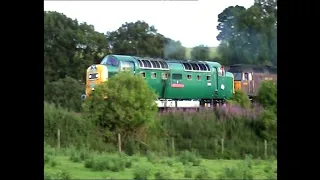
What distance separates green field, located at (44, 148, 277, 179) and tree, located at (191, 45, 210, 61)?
2.41ft

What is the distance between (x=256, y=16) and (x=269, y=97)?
60 cm

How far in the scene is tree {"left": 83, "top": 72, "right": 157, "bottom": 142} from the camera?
3152 millimetres

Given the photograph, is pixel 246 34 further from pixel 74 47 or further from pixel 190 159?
pixel 74 47

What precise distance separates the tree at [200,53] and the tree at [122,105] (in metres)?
0.42

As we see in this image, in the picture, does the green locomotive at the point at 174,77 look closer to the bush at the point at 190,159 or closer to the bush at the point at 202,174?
the bush at the point at 190,159

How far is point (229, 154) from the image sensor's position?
128 inches

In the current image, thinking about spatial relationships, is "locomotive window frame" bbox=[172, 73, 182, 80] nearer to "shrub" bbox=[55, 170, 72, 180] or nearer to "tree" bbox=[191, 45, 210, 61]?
"tree" bbox=[191, 45, 210, 61]

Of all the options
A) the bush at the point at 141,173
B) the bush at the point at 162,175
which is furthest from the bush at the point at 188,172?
the bush at the point at 141,173

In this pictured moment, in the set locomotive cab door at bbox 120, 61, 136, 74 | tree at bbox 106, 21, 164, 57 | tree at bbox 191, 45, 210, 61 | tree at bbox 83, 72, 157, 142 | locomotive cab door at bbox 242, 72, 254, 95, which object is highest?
tree at bbox 106, 21, 164, 57

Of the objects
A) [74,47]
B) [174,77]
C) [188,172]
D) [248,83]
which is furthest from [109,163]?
[248,83]

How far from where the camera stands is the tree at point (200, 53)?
3107 mm

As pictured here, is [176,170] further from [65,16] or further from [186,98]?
[65,16]

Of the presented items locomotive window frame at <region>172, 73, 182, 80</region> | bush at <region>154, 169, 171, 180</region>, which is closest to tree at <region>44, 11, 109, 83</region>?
locomotive window frame at <region>172, 73, 182, 80</region>
